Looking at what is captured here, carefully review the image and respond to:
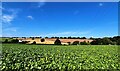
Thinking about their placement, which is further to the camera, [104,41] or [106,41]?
[104,41]

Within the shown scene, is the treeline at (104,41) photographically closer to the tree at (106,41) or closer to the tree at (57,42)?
the tree at (106,41)

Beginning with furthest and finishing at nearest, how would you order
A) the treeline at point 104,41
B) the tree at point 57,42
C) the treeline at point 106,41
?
the treeline at point 106,41, the treeline at point 104,41, the tree at point 57,42

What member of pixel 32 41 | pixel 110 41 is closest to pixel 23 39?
pixel 32 41

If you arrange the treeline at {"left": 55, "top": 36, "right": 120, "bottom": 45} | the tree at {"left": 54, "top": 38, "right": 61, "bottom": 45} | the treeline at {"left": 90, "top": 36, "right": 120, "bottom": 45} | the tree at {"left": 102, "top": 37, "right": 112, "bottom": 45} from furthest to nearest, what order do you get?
the tree at {"left": 102, "top": 37, "right": 112, "bottom": 45}
the treeline at {"left": 90, "top": 36, "right": 120, "bottom": 45}
the treeline at {"left": 55, "top": 36, "right": 120, "bottom": 45}
the tree at {"left": 54, "top": 38, "right": 61, "bottom": 45}

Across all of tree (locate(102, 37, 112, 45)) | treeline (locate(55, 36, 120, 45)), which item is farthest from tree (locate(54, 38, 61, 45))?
tree (locate(102, 37, 112, 45))

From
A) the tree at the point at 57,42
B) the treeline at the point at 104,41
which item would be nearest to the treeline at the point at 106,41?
the treeline at the point at 104,41

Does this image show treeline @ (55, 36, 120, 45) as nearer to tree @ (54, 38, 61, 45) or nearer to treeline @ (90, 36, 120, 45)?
treeline @ (90, 36, 120, 45)

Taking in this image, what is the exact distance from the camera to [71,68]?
1405 centimetres

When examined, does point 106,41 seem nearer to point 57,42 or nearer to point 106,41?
point 106,41

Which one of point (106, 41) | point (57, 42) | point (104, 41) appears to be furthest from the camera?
point (104, 41)

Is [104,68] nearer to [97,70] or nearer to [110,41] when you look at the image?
[97,70]

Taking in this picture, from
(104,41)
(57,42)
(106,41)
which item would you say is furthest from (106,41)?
(57,42)

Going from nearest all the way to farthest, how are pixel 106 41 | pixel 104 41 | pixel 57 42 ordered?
1. pixel 57 42
2. pixel 106 41
3. pixel 104 41

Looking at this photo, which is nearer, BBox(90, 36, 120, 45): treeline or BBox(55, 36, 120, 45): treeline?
BBox(55, 36, 120, 45): treeline
